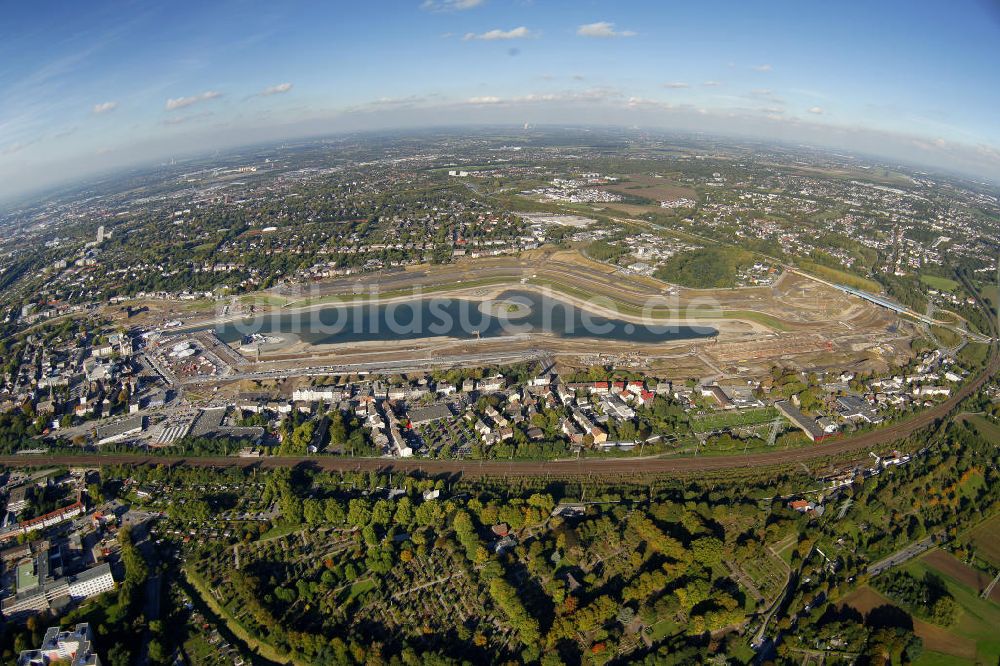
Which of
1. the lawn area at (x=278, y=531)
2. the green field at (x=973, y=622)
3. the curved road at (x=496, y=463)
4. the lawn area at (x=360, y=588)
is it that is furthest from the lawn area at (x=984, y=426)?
the lawn area at (x=278, y=531)

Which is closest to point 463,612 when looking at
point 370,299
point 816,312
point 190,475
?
point 190,475

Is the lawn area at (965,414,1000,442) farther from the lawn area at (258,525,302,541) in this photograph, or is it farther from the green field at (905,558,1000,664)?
the lawn area at (258,525,302,541)

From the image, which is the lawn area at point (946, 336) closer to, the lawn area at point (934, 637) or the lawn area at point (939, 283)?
the lawn area at point (939, 283)

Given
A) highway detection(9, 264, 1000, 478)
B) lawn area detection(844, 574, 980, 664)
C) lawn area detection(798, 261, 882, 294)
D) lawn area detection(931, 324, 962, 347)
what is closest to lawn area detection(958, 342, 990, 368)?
lawn area detection(931, 324, 962, 347)

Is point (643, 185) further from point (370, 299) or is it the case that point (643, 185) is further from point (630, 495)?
point (630, 495)

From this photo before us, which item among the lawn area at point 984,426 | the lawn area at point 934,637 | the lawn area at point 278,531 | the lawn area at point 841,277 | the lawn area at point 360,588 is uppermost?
the lawn area at point 841,277

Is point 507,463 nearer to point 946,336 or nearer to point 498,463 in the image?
point 498,463

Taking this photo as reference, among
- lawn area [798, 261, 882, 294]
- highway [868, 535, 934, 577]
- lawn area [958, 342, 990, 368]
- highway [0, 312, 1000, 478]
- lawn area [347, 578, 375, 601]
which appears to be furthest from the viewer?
lawn area [798, 261, 882, 294]

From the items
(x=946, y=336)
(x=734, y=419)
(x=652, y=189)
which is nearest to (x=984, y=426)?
(x=946, y=336)
